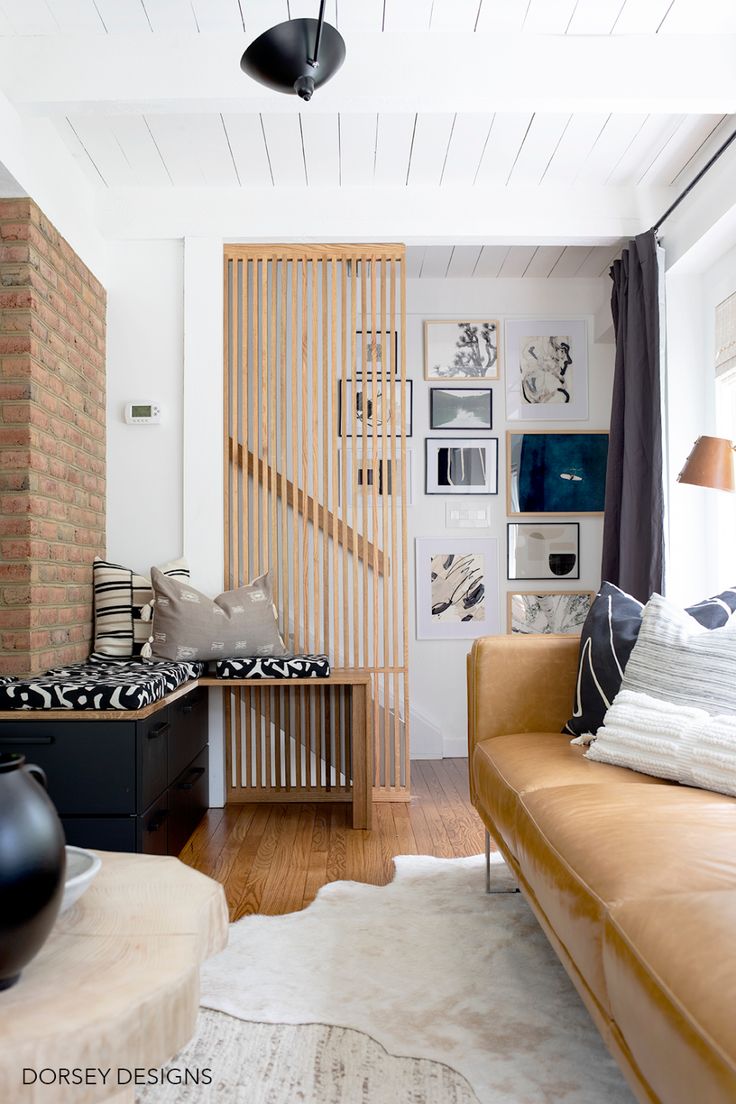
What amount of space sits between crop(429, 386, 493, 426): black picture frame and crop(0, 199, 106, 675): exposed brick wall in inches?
78.5

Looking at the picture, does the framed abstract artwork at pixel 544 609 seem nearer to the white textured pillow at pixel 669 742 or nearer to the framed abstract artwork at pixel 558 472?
the framed abstract artwork at pixel 558 472

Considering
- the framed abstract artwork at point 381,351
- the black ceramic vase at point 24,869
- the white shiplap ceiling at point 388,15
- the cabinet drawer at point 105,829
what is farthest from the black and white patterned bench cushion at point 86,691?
the white shiplap ceiling at point 388,15

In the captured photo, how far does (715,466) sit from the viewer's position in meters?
2.97

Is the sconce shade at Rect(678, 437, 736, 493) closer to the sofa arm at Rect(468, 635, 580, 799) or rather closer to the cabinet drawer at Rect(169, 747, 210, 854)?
the sofa arm at Rect(468, 635, 580, 799)

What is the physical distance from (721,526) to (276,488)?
6.34 ft

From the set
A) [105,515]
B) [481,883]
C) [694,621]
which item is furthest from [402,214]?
[481,883]

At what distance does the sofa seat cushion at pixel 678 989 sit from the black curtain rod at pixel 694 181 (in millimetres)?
2881

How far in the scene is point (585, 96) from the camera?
9.21 ft

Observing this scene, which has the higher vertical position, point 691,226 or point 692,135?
point 692,135

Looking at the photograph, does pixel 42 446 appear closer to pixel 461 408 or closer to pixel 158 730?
pixel 158 730

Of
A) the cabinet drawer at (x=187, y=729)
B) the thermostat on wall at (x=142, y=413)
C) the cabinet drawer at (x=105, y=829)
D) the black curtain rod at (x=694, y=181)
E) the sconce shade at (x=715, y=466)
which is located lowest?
the cabinet drawer at (x=105, y=829)

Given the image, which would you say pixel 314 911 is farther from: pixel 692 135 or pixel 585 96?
pixel 692 135

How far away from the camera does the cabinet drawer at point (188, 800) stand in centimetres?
296

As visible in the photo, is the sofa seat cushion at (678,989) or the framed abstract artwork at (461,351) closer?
the sofa seat cushion at (678,989)
